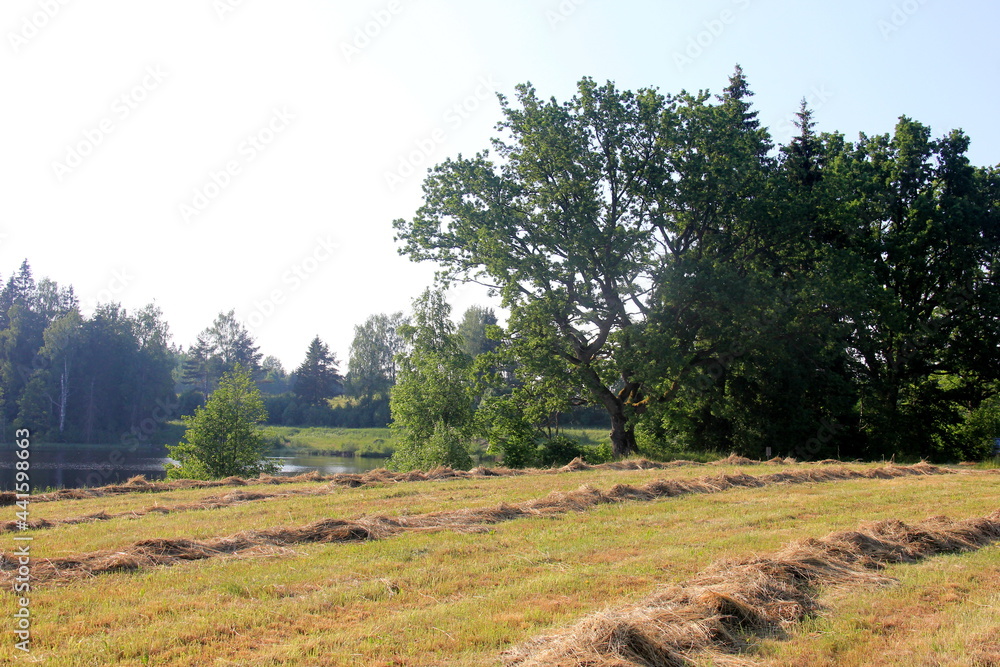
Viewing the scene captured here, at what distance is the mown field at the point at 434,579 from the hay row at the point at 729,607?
0.12m

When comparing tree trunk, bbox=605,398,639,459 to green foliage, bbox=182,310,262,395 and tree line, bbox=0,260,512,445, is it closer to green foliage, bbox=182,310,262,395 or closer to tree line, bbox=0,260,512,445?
tree line, bbox=0,260,512,445

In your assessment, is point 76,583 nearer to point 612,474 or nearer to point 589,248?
point 612,474

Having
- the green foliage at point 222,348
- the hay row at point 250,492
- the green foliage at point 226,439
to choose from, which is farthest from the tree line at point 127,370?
the hay row at point 250,492

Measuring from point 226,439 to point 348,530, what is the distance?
21112 millimetres

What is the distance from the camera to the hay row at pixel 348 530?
7055mm

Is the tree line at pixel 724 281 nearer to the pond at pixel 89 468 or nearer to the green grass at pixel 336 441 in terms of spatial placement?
the pond at pixel 89 468

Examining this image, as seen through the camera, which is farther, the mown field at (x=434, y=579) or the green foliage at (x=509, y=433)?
the green foliage at (x=509, y=433)

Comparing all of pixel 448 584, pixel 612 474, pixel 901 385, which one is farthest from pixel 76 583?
pixel 901 385

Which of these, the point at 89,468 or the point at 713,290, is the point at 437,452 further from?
the point at 89,468

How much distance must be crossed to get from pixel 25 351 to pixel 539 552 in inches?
3088

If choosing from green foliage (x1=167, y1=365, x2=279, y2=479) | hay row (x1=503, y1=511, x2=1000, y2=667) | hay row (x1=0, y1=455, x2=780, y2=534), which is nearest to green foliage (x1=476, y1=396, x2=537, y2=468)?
hay row (x1=0, y1=455, x2=780, y2=534)

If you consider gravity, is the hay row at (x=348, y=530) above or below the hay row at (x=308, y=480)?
above

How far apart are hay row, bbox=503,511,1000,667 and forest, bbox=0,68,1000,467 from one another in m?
17.1

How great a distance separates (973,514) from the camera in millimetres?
10891
